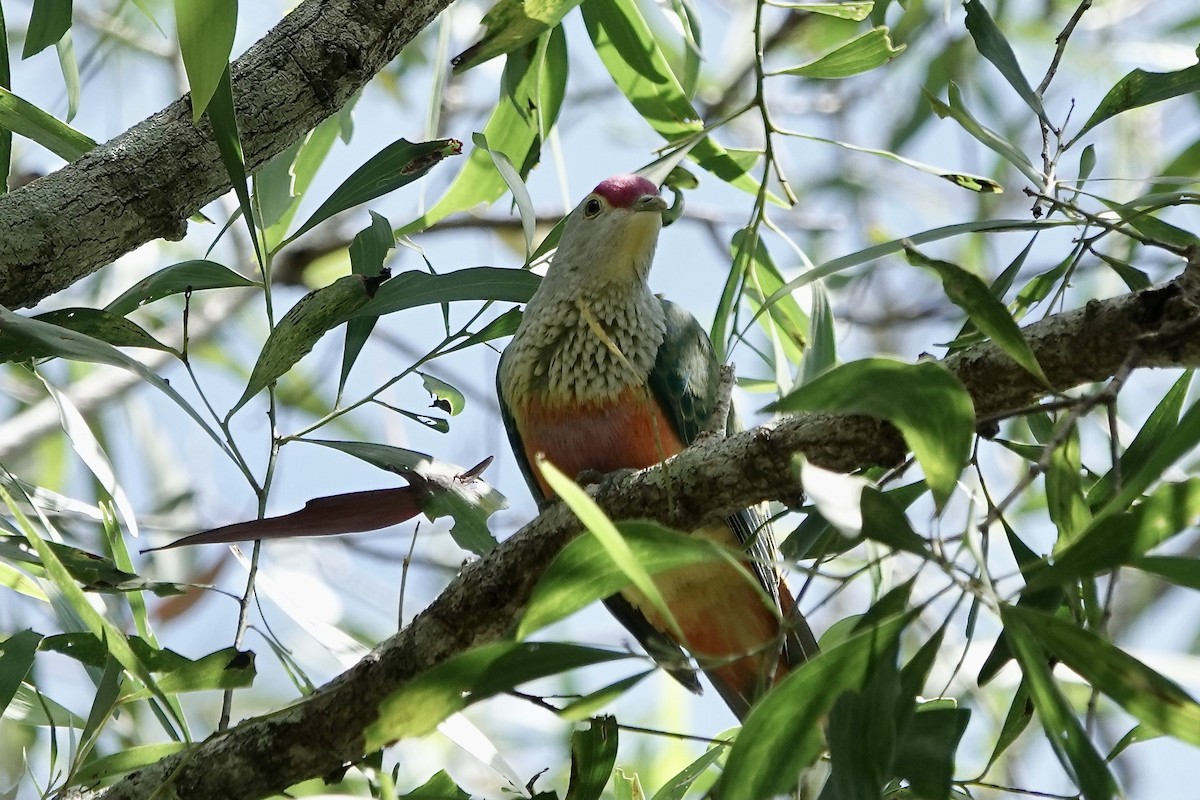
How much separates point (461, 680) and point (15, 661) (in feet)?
3.38

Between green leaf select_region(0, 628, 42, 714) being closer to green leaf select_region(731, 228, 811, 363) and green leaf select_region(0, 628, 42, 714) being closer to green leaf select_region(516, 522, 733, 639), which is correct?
green leaf select_region(516, 522, 733, 639)

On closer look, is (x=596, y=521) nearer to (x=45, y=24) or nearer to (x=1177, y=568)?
(x=1177, y=568)

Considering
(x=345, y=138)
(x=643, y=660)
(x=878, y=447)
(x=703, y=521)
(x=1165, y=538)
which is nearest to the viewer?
(x=1165, y=538)

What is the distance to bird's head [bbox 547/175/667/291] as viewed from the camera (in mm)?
3033

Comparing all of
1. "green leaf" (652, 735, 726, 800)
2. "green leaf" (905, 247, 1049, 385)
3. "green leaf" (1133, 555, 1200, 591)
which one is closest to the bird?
"green leaf" (652, 735, 726, 800)

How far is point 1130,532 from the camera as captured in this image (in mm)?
1227

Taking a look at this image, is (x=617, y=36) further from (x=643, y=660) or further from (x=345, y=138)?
(x=643, y=660)

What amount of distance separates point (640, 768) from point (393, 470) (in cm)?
277

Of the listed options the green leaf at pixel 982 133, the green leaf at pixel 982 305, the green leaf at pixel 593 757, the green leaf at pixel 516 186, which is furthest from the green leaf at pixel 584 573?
the green leaf at pixel 516 186

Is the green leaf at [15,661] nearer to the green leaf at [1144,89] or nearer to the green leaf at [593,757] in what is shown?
the green leaf at [593,757]

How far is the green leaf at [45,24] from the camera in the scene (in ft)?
7.13

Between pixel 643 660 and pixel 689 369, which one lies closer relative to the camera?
pixel 643 660

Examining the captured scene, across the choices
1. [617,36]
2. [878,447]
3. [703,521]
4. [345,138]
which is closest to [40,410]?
[345,138]

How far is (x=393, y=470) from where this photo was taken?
2205 millimetres
